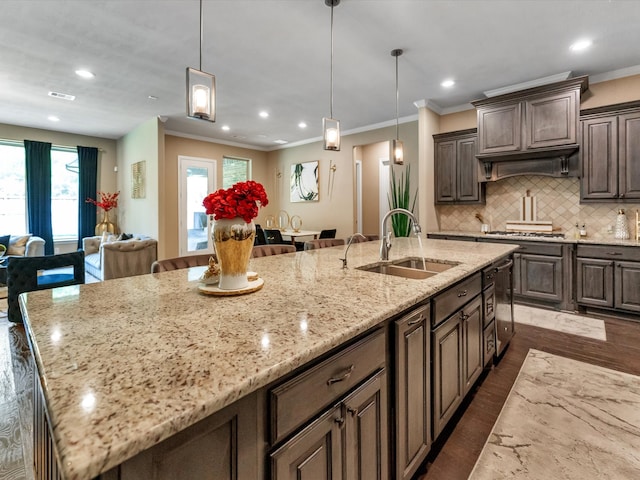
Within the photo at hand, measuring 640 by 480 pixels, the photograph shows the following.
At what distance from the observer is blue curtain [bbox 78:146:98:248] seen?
261 inches

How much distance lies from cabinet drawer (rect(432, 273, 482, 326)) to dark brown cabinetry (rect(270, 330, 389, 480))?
18.8 inches

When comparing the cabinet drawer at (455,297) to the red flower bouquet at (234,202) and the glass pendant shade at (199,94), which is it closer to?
the red flower bouquet at (234,202)

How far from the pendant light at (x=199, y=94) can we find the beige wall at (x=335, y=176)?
4.08 meters

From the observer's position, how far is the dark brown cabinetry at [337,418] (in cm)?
82

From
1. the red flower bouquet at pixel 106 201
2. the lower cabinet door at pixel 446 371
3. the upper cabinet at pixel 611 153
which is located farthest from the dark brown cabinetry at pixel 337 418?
the red flower bouquet at pixel 106 201

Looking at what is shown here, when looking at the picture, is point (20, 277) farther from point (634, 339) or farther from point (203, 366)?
point (634, 339)

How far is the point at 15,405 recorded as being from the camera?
6.80 feet

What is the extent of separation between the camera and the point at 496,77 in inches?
151

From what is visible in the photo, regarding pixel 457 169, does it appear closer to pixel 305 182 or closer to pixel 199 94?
pixel 305 182

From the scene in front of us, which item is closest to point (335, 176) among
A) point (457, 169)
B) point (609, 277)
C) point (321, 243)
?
point (457, 169)

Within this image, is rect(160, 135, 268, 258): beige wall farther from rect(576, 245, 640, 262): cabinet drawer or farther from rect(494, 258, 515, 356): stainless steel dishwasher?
rect(576, 245, 640, 262): cabinet drawer

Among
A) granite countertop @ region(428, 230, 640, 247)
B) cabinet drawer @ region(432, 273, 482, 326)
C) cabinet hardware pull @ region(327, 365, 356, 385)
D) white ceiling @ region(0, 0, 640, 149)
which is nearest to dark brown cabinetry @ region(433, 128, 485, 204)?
white ceiling @ region(0, 0, 640, 149)

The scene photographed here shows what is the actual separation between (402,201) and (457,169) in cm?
91

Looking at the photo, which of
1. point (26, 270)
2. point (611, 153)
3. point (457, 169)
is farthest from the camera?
point (457, 169)
